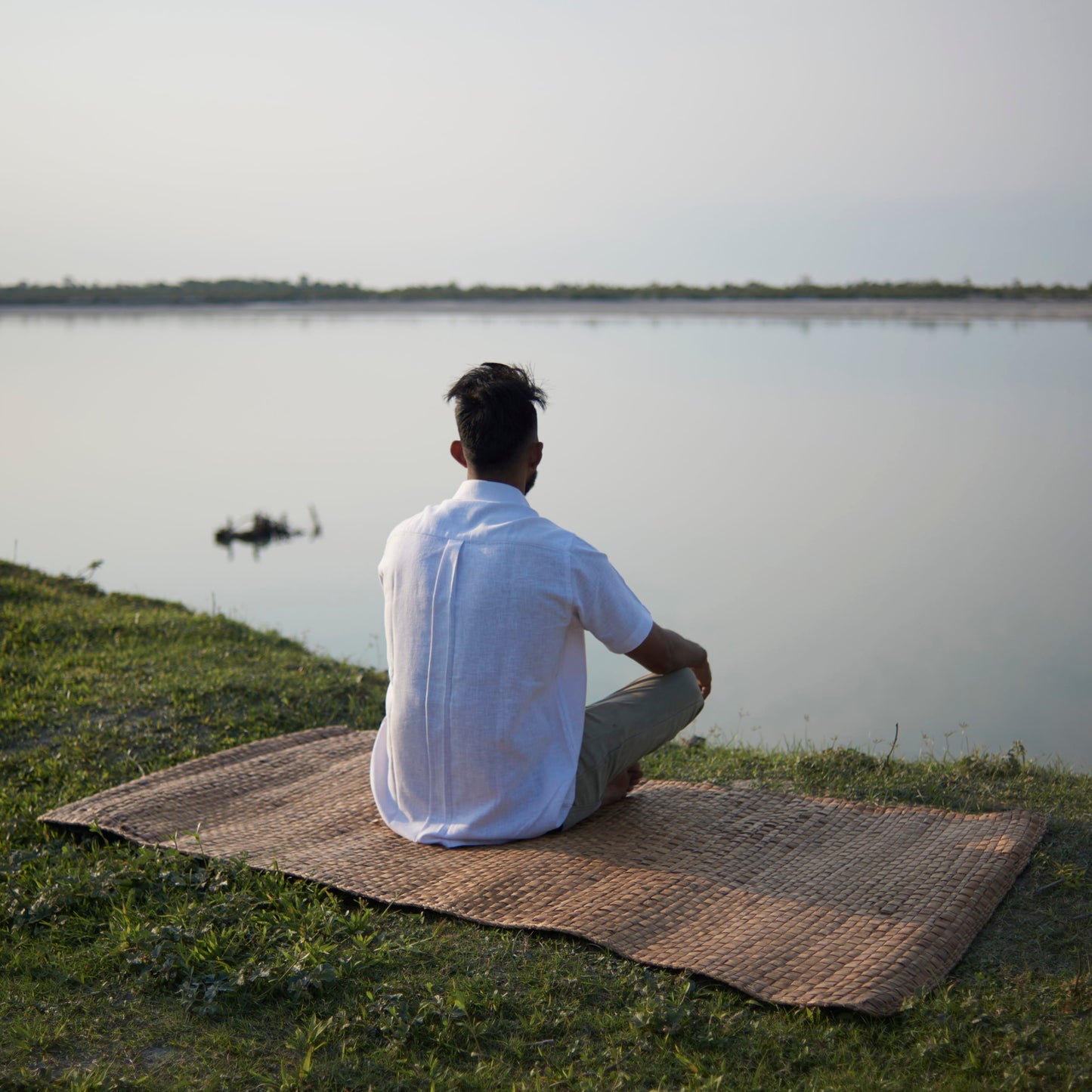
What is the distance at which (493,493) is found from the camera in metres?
2.98

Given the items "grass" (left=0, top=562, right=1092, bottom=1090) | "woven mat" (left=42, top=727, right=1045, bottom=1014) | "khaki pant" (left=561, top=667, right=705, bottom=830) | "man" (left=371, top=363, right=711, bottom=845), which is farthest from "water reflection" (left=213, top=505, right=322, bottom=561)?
"man" (left=371, top=363, right=711, bottom=845)

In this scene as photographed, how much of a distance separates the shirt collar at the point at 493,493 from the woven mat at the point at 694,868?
99 centimetres

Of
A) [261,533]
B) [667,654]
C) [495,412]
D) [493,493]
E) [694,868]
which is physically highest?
[495,412]

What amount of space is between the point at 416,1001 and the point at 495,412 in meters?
1.46

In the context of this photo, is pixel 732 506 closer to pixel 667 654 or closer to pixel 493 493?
pixel 667 654

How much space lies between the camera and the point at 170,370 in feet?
97.1

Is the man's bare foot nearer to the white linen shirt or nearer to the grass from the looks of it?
the white linen shirt

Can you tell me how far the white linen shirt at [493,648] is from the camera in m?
2.93

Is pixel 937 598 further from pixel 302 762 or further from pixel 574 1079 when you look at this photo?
pixel 574 1079

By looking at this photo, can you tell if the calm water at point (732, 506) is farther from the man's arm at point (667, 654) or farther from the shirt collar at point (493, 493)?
the shirt collar at point (493, 493)

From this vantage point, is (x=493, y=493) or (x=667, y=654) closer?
(x=493, y=493)

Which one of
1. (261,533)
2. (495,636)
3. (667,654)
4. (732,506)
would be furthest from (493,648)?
(732,506)

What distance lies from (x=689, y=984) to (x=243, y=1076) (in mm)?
969

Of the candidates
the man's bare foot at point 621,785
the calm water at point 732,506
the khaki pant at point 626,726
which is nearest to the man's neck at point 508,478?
the khaki pant at point 626,726
